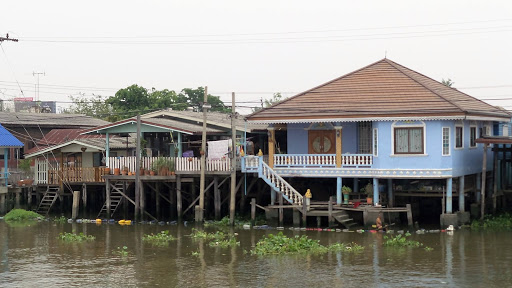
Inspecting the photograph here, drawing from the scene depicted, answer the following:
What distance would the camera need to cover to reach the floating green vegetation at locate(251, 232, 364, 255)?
2727 centimetres

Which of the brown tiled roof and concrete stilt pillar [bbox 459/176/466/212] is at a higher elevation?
the brown tiled roof

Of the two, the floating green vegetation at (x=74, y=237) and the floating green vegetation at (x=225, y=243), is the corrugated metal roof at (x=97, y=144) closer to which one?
the floating green vegetation at (x=74, y=237)

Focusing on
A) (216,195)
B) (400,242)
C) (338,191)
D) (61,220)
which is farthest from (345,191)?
(61,220)

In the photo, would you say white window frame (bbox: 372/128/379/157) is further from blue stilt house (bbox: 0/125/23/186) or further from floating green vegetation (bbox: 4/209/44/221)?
blue stilt house (bbox: 0/125/23/186)

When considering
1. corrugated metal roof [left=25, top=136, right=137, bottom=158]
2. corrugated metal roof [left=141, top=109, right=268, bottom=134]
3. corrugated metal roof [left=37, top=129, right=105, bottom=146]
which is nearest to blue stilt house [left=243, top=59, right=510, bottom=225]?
corrugated metal roof [left=141, top=109, right=268, bottom=134]

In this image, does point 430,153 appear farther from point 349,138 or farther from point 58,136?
point 58,136

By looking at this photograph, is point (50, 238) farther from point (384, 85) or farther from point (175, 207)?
point (384, 85)

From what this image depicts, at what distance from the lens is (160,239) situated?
30.7m

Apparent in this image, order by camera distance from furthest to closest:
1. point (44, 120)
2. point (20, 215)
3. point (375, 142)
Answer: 1. point (44, 120)
2. point (20, 215)
3. point (375, 142)

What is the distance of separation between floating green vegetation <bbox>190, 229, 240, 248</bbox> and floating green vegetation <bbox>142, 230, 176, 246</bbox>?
3.21ft

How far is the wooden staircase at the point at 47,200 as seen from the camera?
41.5 metres

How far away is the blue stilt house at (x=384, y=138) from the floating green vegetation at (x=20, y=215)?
11981 millimetres

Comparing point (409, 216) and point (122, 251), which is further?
point (409, 216)

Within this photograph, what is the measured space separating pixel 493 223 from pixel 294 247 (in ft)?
32.6
